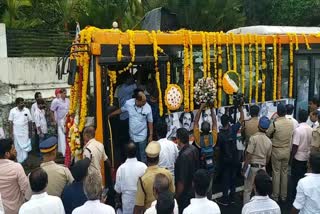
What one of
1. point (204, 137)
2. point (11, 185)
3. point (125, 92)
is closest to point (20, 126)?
point (125, 92)

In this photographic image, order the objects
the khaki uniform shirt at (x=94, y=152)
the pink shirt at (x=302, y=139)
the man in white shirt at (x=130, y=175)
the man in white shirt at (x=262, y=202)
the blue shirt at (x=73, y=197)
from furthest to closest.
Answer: the pink shirt at (x=302, y=139) → the khaki uniform shirt at (x=94, y=152) → the man in white shirt at (x=130, y=175) → the blue shirt at (x=73, y=197) → the man in white shirt at (x=262, y=202)

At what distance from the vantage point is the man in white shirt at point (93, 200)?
418cm

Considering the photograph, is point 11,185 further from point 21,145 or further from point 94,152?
point 21,145

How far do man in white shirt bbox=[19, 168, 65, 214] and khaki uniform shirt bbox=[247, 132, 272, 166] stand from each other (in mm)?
3745

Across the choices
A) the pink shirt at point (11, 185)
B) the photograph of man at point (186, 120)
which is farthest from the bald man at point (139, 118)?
the pink shirt at point (11, 185)

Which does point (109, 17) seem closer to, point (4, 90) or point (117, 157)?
point (4, 90)

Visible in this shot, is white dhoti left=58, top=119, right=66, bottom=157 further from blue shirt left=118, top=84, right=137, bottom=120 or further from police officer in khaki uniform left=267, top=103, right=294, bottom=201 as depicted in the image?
police officer in khaki uniform left=267, top=103, right=294, bottom=201

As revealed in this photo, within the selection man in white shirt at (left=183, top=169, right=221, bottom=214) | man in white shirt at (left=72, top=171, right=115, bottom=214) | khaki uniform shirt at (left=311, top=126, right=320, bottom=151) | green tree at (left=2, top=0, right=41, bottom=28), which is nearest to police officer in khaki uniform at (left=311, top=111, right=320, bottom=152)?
khaki uniform shirt at (left=311, top=126, right=320, bottom=151)

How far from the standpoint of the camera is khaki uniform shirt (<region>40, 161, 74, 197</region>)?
520 cm

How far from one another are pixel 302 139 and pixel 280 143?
370 mm

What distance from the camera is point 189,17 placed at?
1906 centimetres

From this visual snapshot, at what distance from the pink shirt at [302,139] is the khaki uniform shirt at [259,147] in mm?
694

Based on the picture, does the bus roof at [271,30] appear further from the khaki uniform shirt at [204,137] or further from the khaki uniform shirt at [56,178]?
the khaki uniform shirt at [56,178]

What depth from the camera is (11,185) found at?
533 centimetres
